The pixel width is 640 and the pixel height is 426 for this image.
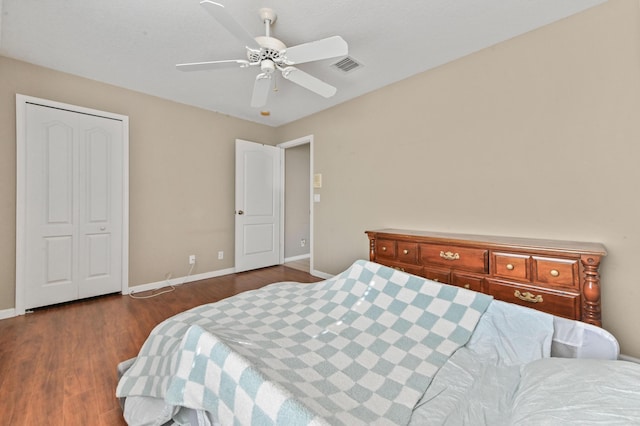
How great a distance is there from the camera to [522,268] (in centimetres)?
191

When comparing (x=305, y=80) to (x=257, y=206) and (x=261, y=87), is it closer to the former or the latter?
(x=261, y=87)

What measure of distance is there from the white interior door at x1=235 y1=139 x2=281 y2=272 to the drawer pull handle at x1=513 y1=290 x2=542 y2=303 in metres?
3.49

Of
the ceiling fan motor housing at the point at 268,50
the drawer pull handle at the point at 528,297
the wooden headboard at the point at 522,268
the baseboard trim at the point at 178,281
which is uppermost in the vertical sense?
Answer: the ceiling fan motor housing at the point at 268,50

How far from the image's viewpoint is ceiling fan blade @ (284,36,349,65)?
1.74m

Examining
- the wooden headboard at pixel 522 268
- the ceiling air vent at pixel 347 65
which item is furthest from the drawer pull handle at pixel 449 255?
the ceiling air vent at pixel 347 65

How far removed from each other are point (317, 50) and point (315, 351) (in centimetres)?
183

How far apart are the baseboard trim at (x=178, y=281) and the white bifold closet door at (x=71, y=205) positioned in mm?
209

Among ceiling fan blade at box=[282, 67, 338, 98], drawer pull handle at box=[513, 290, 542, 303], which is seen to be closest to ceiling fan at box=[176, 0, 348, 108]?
ceiling fan blade at box=[282, 67, 338, 98]

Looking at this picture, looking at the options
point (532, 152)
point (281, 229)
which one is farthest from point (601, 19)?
point (281, 229)

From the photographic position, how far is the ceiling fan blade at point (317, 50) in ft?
→ 5.71

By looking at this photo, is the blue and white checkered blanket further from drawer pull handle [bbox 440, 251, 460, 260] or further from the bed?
drawer pull handle [bbox 440, 251, 460, 260]

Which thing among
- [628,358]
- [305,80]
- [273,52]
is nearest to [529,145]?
[628,358]

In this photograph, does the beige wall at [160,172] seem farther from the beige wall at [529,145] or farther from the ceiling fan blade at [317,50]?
the ceiling fan blade at [317,50]

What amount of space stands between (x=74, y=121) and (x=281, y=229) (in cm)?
299
